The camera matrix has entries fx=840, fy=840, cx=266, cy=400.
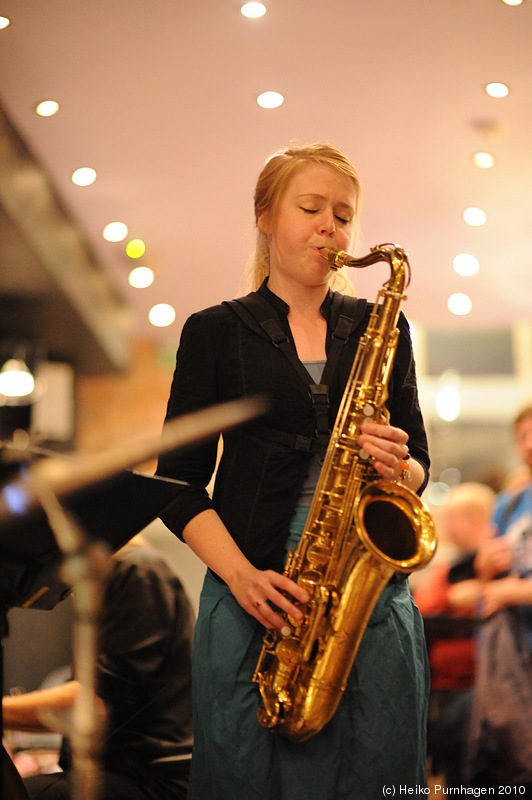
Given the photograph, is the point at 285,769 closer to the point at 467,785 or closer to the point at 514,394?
the point at 467,785

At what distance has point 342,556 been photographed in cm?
168

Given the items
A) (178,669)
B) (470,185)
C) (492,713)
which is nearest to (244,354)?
(178,669)

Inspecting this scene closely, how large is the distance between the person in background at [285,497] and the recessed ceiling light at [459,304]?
16.3ft

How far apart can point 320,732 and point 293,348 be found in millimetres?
754

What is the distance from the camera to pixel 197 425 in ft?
3.39

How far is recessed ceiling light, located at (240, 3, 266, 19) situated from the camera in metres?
3.15

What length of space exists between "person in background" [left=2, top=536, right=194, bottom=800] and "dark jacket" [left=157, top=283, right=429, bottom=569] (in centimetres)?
74

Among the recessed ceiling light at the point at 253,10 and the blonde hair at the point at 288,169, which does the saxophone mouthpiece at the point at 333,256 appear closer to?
the blonde hair at the point at 288,169

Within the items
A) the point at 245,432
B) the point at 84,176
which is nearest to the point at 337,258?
the point at 245,432

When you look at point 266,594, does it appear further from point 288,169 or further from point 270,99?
point 270,99

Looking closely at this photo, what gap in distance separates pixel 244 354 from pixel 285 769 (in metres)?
0.80

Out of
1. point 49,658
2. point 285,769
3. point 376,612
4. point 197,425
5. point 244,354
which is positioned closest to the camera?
point 197,425

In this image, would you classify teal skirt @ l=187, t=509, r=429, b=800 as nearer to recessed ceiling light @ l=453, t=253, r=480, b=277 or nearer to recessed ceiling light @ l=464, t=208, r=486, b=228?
recessed ceiling light @ l=464, t=208, r=486, b=228

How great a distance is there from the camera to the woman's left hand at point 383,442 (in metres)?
1.59
